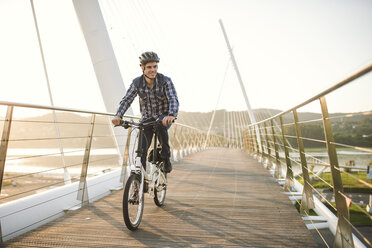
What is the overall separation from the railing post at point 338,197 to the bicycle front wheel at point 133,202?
4.30 ft

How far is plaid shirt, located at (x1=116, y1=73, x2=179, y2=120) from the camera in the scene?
2.54m

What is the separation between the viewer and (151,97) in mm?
2568

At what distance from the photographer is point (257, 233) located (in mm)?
2074

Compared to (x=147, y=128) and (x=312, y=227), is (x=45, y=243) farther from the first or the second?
(x=312, y=227)

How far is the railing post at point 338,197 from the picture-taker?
151 cm

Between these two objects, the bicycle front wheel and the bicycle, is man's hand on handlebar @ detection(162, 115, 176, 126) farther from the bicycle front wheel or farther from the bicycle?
the bicycle front wheel

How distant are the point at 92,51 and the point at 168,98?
262 centimetres

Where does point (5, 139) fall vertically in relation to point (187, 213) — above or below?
above

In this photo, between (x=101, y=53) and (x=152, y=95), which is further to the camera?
(x=101, y=53)

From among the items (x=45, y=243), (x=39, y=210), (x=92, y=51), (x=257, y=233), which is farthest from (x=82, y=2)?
(x=257, y=233)

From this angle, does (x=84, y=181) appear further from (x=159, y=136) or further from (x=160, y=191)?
(x=159, y=136)

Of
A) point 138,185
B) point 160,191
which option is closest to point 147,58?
point 138,185

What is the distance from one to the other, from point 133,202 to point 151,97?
2.97 ft

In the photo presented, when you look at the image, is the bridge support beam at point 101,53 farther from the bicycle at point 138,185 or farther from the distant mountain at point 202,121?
the bicycle at point 138,185
